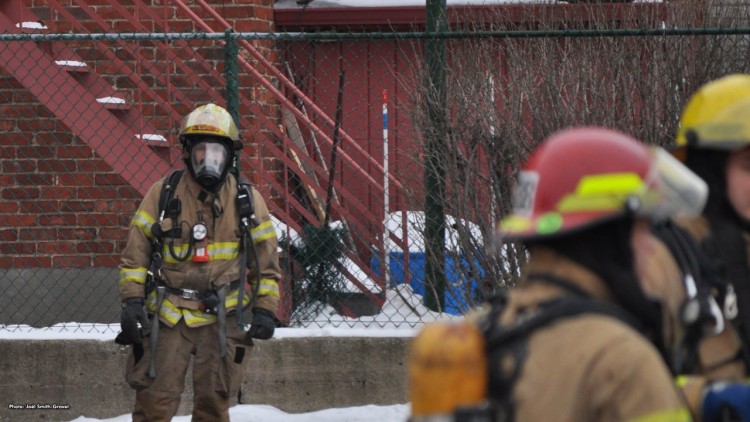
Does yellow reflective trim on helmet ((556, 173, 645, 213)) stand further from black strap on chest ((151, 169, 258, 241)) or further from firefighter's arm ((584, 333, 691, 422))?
black strap on chest ((151, 169, 258, 241))

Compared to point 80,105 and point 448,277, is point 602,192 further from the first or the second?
point 80,105

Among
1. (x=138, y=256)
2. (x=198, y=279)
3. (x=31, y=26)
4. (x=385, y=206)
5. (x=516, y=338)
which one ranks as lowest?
(x=516, y=338)

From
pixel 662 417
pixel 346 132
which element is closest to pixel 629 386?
pixel 662 417

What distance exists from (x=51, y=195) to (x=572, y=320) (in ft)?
25.1

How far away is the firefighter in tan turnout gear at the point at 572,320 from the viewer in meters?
2.16

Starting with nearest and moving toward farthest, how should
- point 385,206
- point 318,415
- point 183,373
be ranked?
1. point 183,373
2. point 318,415
3. point 385,206

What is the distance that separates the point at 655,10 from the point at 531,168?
6469mm

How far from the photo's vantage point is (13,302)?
890 centimetres

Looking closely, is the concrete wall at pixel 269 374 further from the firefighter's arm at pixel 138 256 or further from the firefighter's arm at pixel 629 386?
the firefighter's arm at pixel 629 386

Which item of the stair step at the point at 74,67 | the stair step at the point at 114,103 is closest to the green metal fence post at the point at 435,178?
the stair step at the point at 114,103

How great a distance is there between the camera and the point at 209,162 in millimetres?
6277

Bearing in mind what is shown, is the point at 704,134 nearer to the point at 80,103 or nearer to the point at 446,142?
the point at 446,142

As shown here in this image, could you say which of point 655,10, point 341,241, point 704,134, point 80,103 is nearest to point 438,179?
point 341,241

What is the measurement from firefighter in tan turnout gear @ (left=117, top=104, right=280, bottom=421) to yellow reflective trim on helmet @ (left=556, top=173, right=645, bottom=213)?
4178 mm
